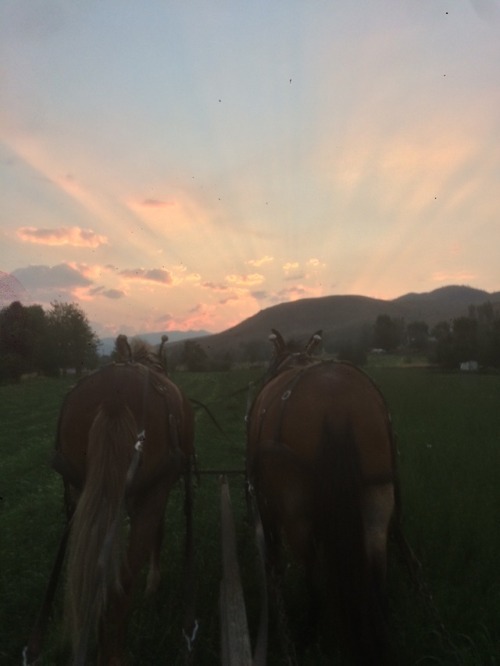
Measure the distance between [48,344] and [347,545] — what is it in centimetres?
6539

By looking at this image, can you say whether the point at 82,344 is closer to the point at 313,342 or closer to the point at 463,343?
the point at 463,343

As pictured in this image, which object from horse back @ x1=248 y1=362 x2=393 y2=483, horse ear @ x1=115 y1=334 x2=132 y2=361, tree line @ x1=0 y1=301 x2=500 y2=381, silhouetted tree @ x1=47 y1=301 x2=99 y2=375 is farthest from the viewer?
silhouetted tree @ x1=47 y1=301 x2=99 y2=375

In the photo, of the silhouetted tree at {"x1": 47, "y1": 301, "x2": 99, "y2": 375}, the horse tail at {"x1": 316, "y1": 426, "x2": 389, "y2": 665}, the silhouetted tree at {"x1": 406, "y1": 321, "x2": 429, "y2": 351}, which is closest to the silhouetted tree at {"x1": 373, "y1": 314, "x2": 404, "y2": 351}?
the silhouetted tree at {"x1": 406, "y1": 321, "x2": 429, "y2": 351}

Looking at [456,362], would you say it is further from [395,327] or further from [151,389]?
[151,389]

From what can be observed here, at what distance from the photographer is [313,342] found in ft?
17.8

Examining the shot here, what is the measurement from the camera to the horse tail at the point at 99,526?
3.35 m

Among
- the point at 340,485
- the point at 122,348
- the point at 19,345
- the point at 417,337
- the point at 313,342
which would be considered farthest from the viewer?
the point at 417,337

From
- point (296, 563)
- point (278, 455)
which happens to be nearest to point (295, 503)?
point (278, 455)

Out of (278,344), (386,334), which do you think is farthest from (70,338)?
(278,344)

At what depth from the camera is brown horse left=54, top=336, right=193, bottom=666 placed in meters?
3.41

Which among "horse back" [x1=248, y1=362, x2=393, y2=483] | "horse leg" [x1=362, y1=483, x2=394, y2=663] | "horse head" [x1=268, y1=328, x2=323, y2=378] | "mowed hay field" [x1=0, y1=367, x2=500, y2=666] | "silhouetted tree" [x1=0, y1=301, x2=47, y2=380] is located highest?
"silhouetted tree" [x1=0, y1=301, x2=47, y2=380]

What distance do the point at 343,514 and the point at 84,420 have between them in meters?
1.85

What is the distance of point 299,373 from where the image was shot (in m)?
4.19

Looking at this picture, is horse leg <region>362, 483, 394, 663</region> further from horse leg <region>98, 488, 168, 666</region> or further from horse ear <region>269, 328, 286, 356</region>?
horse ear <region>269, 328, 286, 356</region>
